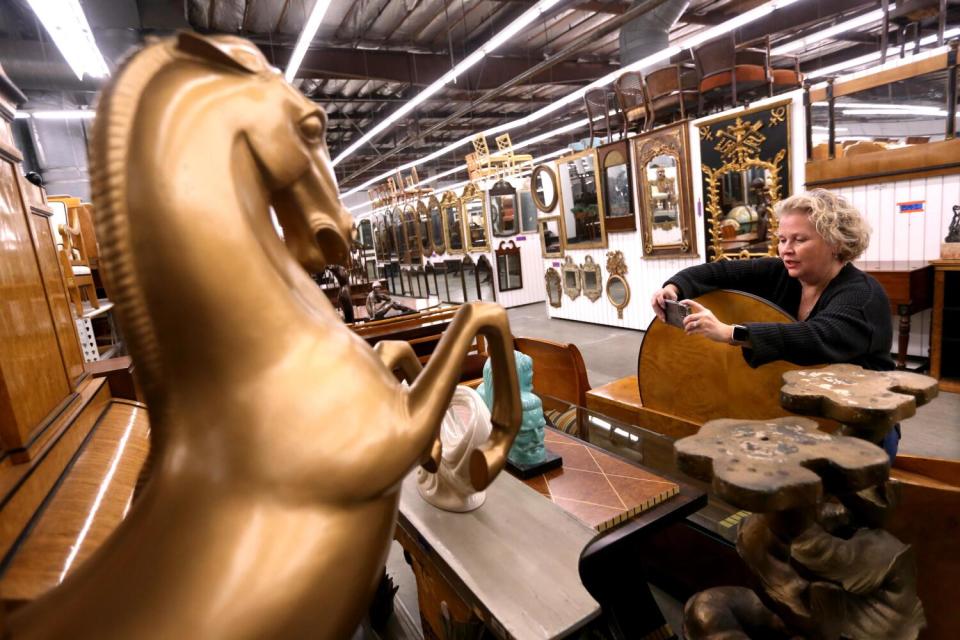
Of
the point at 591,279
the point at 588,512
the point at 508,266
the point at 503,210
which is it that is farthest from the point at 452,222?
the point at 588,512

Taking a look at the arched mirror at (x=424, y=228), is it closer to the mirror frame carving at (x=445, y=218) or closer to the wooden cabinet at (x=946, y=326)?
the mirror frame carving at (x=445, y=218)

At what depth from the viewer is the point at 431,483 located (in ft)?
4.68

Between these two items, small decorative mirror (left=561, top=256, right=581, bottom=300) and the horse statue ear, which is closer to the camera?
the horse statue ear

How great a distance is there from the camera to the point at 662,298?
2.21 meters

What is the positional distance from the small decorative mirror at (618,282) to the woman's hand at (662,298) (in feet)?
14.3

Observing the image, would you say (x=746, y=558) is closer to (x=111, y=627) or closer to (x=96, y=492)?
(x=111, y=627)

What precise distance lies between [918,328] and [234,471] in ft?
17.7

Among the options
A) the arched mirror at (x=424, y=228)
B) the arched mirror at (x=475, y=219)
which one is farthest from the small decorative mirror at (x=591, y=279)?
the arched mirror at (x=424, y=228)

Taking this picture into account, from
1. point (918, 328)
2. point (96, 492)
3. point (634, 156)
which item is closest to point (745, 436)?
point (96, 492)

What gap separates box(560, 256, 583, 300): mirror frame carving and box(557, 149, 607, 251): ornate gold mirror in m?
0.21

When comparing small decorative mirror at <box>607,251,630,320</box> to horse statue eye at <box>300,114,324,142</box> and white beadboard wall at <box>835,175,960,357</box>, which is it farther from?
horse statue eye at <box>300,114,324,142</box>

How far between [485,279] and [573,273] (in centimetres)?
298

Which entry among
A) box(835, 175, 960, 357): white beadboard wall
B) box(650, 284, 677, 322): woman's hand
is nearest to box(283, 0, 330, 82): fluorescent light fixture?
box(650, 284, 677, 322): woman's hand

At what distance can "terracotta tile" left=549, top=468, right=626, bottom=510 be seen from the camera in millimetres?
1387
